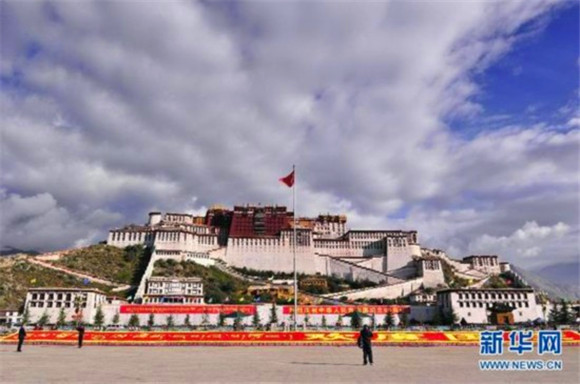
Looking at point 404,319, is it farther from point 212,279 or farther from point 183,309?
point 212,279

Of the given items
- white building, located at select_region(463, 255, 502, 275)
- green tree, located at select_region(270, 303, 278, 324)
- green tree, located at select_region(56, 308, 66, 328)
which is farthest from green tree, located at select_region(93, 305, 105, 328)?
white building, located at select_region(463, 255, 502, 275)

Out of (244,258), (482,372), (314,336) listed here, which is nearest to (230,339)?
(314,336)

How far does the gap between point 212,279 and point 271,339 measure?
206ft

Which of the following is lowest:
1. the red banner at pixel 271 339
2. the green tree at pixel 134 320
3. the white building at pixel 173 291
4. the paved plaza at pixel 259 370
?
the paved plaza at pixel 259 370

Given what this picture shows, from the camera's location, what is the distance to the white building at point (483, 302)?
237ft

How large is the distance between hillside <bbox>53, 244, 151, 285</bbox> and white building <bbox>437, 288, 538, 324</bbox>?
5740 cm

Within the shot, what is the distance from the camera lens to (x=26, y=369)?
1579 cm

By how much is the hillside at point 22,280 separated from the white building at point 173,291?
9271mm

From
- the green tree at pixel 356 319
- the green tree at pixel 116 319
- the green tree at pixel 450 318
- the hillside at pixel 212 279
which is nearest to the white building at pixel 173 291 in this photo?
the hillside at pixel 212 279

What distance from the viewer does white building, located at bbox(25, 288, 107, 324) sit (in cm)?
6569

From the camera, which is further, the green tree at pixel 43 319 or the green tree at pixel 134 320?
the green tree at pixel 134 320

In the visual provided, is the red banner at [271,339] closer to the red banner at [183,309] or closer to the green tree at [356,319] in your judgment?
the green tree at [356,319]

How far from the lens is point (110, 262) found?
9412 cm

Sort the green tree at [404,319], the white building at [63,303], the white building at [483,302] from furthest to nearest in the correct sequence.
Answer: the white building at [483,302] < the green tree at [404,319] < the white building at [63,303]
